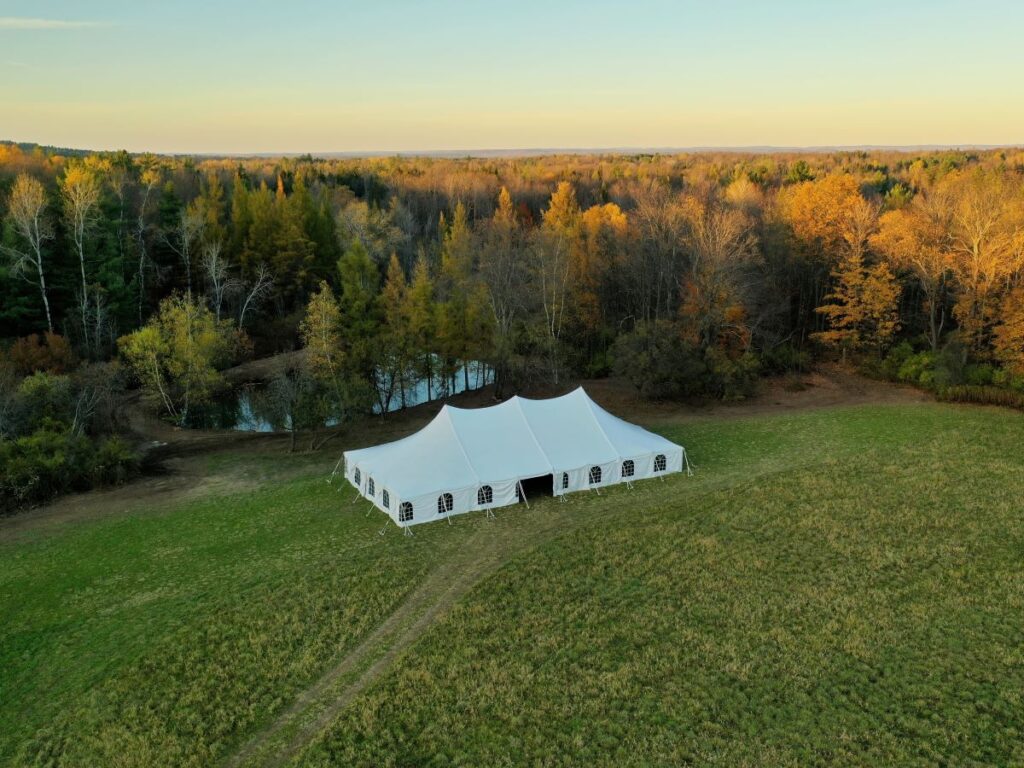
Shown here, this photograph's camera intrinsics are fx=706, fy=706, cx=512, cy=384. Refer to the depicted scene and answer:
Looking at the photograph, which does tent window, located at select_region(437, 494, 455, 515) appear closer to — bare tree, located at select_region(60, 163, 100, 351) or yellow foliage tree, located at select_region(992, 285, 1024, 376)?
yellow foliage tree, located at select_region(992, 285, 1024, 376)

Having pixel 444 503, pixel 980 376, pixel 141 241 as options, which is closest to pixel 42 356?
pixel 141 241

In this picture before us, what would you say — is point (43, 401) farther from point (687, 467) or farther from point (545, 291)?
point (687, 467)

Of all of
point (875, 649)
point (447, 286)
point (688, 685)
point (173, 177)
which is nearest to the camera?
point (688, 685)

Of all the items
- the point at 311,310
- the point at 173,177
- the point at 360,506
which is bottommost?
the point at 360,506

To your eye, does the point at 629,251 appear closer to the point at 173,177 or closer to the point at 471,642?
the point at 471,642

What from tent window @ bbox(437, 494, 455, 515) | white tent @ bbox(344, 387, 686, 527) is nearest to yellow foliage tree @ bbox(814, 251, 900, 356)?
white tent @ bbox(344, 387, 686, 527)

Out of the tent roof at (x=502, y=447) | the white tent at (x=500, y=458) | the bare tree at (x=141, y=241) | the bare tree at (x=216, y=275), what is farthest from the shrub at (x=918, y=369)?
the bare tree at (x=141, y=241)

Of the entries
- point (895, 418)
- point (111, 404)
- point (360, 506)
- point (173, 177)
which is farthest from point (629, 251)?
point (173, 177)
